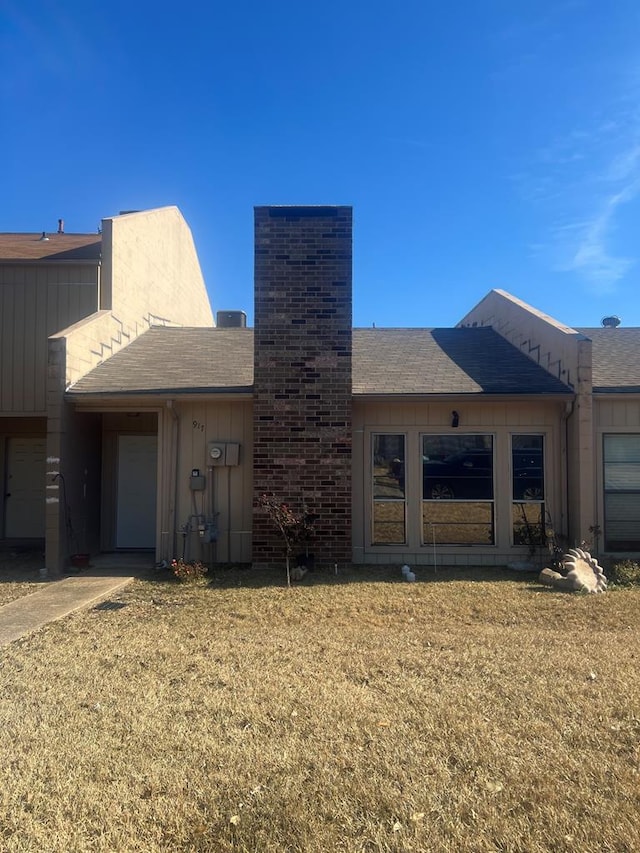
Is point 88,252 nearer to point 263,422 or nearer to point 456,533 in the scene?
point 263,422

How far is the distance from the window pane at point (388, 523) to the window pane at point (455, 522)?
1.14 feet

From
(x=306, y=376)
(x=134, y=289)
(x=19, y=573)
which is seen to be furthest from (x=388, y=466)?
(x=134, y=289)

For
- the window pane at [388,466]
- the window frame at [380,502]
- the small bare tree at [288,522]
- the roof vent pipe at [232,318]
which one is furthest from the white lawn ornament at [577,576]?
the roof vent pipe at [232,318]

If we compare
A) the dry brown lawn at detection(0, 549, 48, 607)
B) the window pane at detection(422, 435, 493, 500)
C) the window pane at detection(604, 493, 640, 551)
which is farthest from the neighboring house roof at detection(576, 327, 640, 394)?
the dry brown lawn at detection(0, 549, 48, 607)

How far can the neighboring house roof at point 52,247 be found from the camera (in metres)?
10.6

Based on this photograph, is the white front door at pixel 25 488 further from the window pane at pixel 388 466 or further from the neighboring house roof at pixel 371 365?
the window pane at pixel 388 466

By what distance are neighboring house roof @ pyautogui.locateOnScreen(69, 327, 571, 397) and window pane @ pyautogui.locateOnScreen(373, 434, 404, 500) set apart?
2.64 ft

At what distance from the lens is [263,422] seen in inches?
335

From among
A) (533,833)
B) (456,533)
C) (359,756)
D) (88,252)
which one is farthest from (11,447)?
(533,833)

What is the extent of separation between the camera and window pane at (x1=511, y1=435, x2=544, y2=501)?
29.1ft

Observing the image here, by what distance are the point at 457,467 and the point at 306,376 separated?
2.69 m

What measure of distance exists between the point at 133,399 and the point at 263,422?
6.76 feet

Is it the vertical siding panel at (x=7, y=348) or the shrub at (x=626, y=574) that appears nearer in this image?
the shrub at (x=626, y=574)

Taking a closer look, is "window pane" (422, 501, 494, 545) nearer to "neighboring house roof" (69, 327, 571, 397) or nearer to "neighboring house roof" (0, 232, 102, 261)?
"neighboring house roof" (69, 327, 571, 397)
